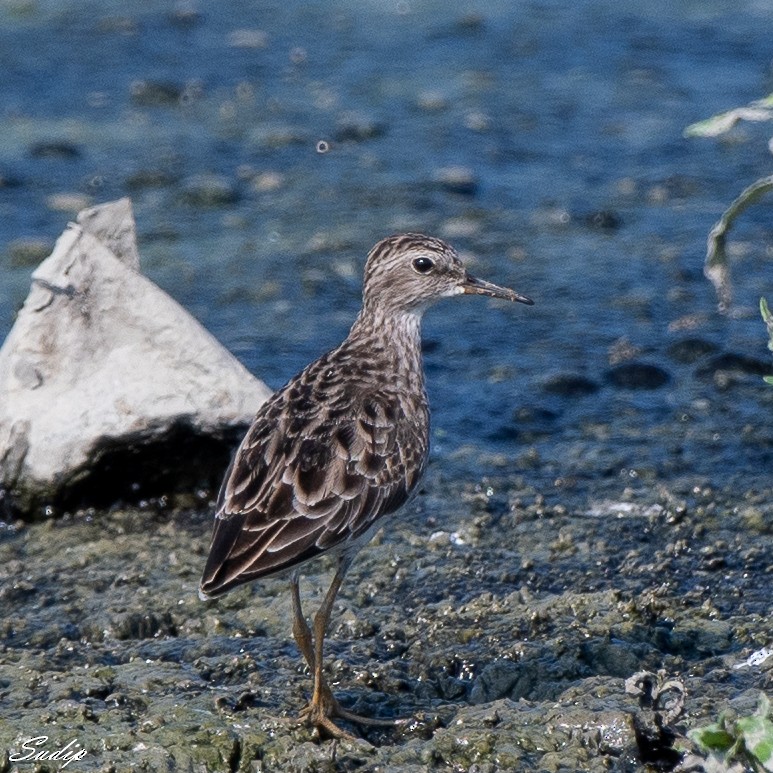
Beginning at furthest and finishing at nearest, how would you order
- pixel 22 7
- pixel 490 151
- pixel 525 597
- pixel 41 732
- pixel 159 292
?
1. pixel 22 7
2. pixel 490 151
3. pixel 159 292
4. pixel 525 597
5. pixel 41 732

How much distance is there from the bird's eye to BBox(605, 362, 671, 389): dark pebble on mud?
176 centimetres

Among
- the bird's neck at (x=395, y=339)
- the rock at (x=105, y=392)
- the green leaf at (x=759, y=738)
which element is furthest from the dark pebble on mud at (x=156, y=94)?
the green leaf at (x=759, y=738)

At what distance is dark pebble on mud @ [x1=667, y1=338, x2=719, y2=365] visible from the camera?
7.94 m

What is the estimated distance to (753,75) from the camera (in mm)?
11000

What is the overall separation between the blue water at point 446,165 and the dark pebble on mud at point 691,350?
0.20 ft

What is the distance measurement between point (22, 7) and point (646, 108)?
4.86 m

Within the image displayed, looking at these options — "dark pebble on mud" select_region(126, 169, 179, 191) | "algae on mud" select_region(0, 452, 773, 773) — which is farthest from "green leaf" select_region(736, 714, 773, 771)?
"dark pebble on mud" select_region(126, 169, 179, 191)

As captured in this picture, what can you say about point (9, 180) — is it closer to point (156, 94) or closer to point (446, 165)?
point (156, 94)

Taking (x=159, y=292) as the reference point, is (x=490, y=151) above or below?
→ below

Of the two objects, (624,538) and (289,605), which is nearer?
(289,605)

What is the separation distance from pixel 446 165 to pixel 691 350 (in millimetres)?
2720

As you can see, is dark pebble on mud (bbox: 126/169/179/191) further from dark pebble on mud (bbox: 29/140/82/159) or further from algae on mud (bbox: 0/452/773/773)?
algae on mud (bbox: 0/452/773/773)

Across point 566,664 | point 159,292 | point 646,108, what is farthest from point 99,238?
point 646,108

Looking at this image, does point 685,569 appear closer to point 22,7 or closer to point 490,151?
point 490,151
